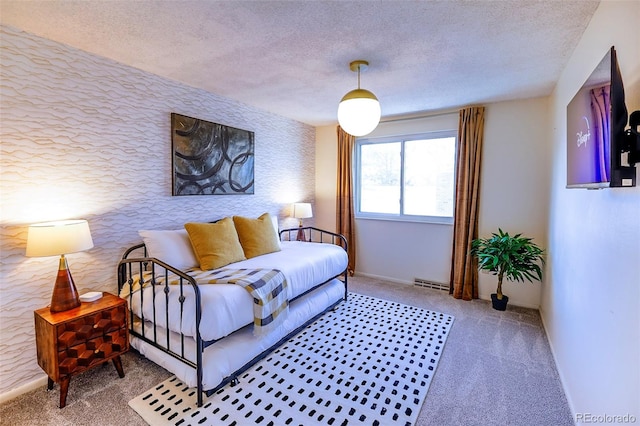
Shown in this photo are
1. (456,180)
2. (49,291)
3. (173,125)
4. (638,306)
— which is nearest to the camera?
(638,306)

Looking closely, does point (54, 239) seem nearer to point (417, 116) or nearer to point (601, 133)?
point (601, 133)

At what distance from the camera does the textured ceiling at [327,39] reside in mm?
1669

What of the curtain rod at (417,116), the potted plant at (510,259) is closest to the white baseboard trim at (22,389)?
the potted plant at (510,259)

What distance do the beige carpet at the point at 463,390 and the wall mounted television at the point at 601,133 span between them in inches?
54.2

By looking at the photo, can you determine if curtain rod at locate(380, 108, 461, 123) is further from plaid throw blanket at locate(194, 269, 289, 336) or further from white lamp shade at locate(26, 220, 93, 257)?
white lamp shade at locate(26, 220, 93, 257)

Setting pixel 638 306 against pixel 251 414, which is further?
pixel 251 414

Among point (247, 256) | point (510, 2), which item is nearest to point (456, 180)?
point (510, 2)

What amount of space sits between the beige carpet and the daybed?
0.29 metres

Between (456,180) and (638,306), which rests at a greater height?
(456,180)

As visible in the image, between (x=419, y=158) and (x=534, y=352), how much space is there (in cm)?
256

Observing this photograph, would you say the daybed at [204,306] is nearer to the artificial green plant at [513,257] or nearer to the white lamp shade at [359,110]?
the white lamp shade at [359,110]

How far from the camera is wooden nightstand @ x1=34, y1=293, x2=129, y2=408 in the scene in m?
1.79

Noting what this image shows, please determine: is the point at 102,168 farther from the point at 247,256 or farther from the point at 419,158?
the point at 419,158

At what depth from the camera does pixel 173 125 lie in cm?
283
